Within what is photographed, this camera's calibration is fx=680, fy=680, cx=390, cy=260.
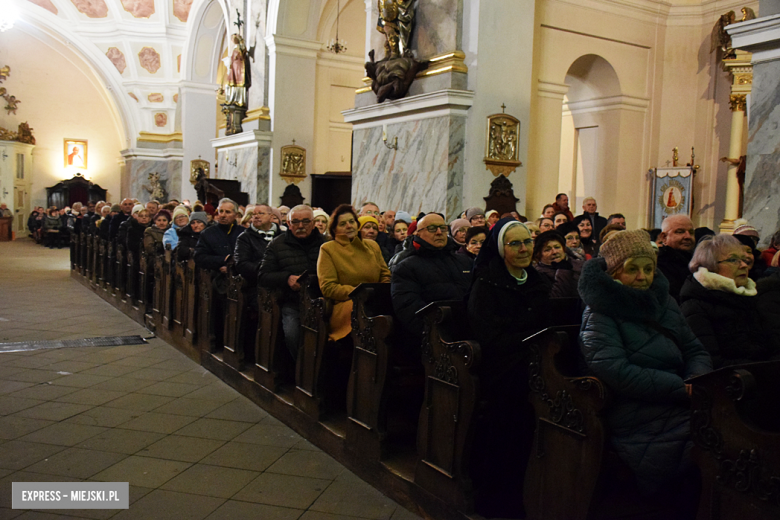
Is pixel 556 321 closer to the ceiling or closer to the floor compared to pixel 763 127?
closer to the floor

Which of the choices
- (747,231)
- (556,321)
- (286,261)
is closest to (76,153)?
(286,261)

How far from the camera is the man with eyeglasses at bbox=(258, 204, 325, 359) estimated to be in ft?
15.7

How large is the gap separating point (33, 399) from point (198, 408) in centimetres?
121

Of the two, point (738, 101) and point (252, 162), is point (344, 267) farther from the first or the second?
point (252, 162)

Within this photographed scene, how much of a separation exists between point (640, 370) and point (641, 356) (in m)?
0.11

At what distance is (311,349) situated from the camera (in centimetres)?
433

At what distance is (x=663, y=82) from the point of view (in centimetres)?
1163

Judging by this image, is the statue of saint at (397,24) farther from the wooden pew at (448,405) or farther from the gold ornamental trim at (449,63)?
the wooden pew at (448,405)

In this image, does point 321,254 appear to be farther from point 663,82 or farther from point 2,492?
point 663,82

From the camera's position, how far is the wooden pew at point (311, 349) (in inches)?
165

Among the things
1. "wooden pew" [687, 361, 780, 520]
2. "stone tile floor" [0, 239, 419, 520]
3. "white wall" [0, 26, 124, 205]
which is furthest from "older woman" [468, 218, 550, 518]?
"white wall" [0, 26, 124, 205]

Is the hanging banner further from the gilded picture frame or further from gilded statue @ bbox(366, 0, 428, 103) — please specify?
the gilded picture frame

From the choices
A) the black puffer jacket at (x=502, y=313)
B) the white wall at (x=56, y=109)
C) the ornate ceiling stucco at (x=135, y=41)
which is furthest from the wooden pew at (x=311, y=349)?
the white wall at (x=56, y=109)

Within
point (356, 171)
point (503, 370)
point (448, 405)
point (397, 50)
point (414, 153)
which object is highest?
point (397, 50)
